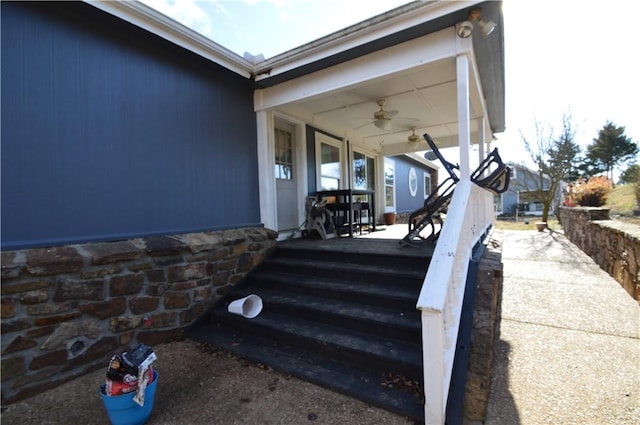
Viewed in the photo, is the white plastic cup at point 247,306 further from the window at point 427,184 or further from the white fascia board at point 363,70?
the window at point 427,184

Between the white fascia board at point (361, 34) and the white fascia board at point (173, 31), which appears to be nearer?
the white fascia board at point (173, 31)

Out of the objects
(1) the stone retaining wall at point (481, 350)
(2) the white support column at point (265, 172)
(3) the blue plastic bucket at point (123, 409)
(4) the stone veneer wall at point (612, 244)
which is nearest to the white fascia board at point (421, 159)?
(4) the stone veneer wall at point (612, 244)

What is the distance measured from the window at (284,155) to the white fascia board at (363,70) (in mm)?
839

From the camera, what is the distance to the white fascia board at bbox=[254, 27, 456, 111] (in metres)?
2.97

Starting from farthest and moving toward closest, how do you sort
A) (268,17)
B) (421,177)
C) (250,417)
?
(421,177) → (268,17) → (250,417)

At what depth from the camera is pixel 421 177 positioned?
1196 centimetres

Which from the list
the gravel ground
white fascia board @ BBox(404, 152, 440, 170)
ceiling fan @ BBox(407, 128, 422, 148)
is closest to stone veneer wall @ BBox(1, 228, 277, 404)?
the gravel ground

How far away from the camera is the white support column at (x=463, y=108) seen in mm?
2885

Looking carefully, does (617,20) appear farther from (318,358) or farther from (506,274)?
(318,358)

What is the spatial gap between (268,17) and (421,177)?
944cm

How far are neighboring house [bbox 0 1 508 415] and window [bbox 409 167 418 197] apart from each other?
21.0 ft

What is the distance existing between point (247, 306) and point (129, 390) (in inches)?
52.9

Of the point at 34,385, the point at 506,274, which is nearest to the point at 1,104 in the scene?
the point at 34,385

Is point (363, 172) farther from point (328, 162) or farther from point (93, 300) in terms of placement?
point (93, 300)
